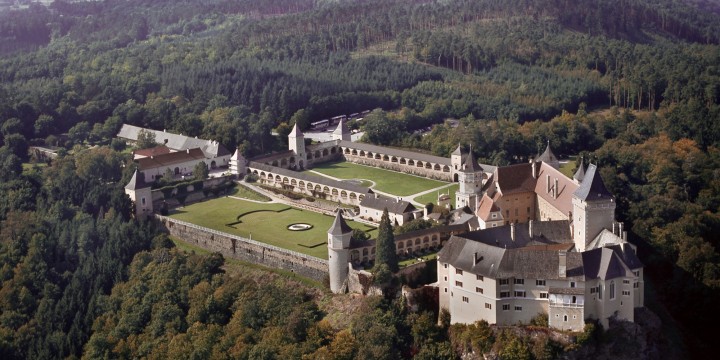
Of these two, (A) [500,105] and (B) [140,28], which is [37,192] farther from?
(B) [140,28]

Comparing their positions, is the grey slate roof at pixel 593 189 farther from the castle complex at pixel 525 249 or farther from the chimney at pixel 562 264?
the chimney at pixel 562 264

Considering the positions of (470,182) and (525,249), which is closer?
(525,249)

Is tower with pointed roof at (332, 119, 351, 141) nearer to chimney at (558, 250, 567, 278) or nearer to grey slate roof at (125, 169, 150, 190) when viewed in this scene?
grey slate roof at (125, 169, 150, 190)

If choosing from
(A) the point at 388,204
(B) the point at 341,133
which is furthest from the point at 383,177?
(A) the point at 388,204

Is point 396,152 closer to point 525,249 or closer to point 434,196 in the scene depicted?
point 434,196

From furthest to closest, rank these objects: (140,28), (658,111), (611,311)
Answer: (140,28), (658,111), (611,311)

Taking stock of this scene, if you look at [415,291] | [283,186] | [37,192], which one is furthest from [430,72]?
[415,291]

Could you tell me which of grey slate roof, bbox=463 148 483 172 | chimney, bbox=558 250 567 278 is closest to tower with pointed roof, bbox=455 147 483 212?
grey slate roof, bbox=463 148 483 172

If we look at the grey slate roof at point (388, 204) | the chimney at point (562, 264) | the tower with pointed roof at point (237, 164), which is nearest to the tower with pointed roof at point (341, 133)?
the tower with pointed roof at point (237, 164)
